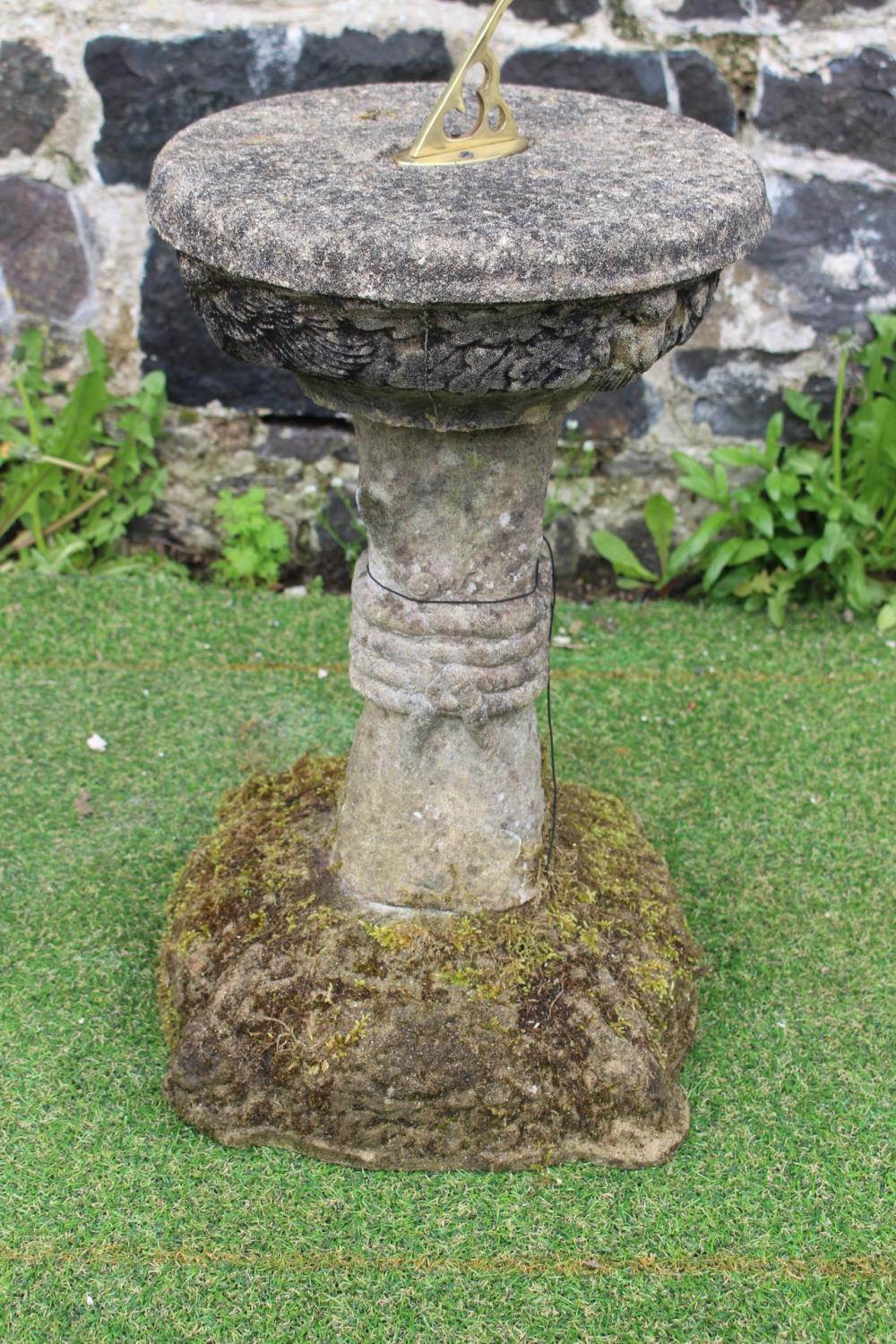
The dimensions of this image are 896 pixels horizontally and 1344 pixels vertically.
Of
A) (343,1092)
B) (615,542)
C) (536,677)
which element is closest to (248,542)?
(615,542)

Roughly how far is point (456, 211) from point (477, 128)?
1.21 ft

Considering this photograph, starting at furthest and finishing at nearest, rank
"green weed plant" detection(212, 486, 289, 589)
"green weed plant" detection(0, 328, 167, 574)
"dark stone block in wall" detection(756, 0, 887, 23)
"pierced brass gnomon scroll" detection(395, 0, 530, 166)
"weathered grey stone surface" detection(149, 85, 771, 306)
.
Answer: "green weed plant" detection(212, 486, 289, 589) → "green weed plant" detection(0, 328, 167, 574) → "dark stone block in wall" detection(756, 0, 887, 23) → "pierced brass gnomon scroll" detection(395, 0, 530, 166) → "weathered grey stone surface" detection(149, 85, 771, 306)

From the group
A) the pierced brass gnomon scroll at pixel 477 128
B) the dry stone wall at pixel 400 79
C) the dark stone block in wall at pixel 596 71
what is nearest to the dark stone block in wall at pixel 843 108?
the dry stone wall at pixel 400 79

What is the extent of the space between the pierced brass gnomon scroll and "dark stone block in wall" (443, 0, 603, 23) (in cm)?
149

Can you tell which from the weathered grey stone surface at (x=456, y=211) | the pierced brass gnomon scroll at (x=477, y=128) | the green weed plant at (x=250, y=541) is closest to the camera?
the weathered grey stone surface at (x=456, y=211)

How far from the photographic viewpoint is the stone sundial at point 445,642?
67.2 inches

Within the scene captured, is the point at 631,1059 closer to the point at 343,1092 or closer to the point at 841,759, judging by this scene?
the point at 343,1092

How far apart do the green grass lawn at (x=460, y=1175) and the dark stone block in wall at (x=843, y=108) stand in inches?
49.9

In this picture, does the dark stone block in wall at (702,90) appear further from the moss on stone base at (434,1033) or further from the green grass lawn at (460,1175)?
the moss on stone base at (434,1033)

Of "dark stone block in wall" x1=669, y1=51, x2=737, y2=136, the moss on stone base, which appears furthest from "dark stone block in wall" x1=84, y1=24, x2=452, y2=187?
the moss on stone base

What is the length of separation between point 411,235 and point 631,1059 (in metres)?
1.37

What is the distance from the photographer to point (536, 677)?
2264mm

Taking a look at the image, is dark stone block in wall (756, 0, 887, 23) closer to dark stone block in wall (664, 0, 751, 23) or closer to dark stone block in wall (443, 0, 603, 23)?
dark stone block in wall (664, 0, 751, 23)

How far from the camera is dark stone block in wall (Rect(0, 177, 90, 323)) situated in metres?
3.50
